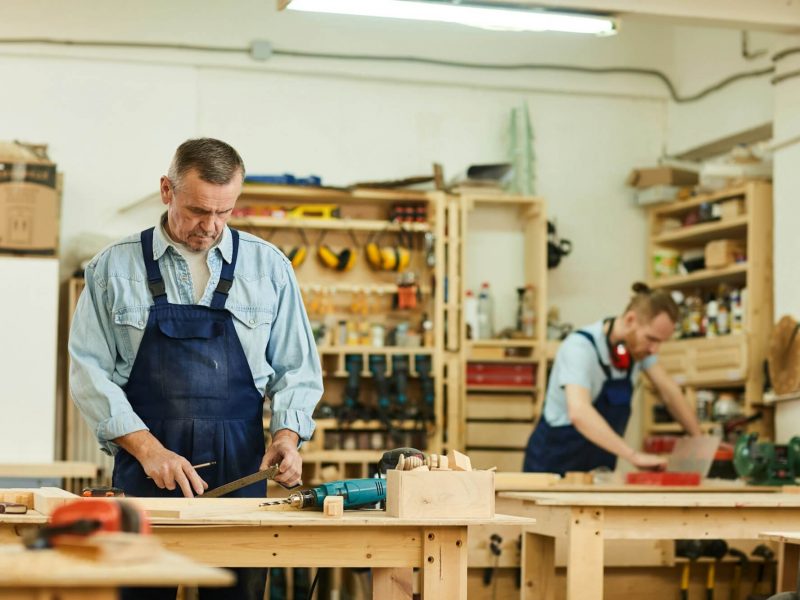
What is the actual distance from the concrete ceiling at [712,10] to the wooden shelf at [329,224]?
215 centimetres

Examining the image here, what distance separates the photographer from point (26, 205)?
6.48 meters

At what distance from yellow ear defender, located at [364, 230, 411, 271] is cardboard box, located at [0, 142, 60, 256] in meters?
1.89

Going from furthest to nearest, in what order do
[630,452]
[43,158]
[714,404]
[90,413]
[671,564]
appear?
[714,404], [43,158], [630,452], [671,564], [90,413]

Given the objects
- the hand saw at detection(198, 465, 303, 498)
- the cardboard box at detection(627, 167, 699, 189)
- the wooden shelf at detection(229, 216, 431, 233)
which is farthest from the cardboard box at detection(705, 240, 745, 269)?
the hand saw at detection(198, 465, 303, 498)

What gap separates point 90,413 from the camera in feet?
10.3

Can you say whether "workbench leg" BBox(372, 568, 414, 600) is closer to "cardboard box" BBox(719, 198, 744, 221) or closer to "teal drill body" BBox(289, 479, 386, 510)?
"teal drill body" BBox(289, 479, 386, 510)

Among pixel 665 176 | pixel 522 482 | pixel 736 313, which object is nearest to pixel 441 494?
pixel 522 482

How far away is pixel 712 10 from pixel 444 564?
159 inches

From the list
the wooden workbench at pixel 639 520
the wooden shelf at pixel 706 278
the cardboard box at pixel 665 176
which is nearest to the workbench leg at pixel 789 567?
the wooden workbench at pixel 639 520

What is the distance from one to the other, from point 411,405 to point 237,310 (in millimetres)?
4140

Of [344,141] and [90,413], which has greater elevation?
[344,141]

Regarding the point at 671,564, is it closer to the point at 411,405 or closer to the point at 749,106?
the point at 411,405

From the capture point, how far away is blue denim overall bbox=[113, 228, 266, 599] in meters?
3.17

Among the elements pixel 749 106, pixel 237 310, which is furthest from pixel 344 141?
pixel 237 310
